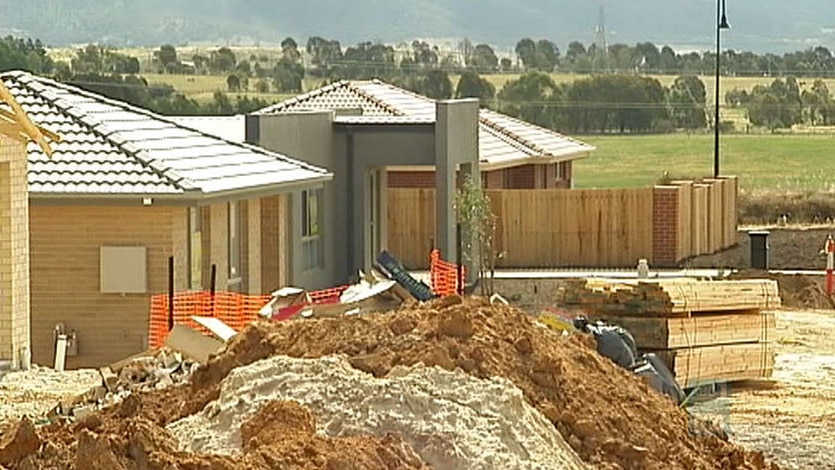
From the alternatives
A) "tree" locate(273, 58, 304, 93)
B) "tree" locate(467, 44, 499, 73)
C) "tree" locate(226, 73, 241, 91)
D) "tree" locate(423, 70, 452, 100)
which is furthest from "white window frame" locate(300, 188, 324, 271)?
"tree" locate(467, 44, 499, 73)

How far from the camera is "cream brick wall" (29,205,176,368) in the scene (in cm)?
3034

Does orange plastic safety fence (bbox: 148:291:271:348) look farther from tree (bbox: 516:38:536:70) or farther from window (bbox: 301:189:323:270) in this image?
tree (bbox: 516:38:536:70)

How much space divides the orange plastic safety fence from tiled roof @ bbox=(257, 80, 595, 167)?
14934mm

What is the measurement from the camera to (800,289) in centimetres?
4722

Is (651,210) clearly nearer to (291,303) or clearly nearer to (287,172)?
(287,172)

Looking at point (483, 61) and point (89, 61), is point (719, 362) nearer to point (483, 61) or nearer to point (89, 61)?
point (89, 61)

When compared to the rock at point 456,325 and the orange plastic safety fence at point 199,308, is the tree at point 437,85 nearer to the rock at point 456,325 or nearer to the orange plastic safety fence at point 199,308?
the orange plastic safety fence at point 199,308

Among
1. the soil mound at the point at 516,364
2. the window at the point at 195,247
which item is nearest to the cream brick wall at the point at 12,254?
the window at the point at 195,247

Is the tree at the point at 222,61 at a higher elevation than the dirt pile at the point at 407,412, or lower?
higher

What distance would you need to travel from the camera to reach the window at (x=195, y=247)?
104ft

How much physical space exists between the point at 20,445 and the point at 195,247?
2020 centimetres

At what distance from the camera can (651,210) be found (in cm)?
5422

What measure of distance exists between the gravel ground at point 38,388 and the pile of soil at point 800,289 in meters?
22.4

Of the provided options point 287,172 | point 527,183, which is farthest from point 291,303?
point 527,183
